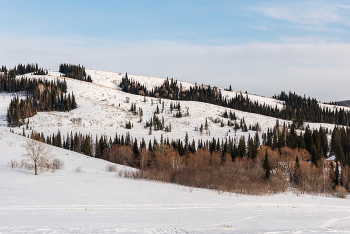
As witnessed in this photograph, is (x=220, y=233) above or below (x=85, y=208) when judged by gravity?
above

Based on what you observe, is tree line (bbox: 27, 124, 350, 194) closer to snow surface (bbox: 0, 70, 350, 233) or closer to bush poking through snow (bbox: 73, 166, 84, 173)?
snow surface (bbox: 0, 70, 350, 233)

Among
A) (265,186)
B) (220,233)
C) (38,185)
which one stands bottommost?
(265,186)

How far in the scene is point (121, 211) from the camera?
23547 millimetres

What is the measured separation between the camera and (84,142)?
94.3 meters

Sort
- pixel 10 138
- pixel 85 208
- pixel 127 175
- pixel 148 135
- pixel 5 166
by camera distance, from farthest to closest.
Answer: pixel 148 135
pixel 10 138
pixel 127 175
pixel 5 166
pixel 85 208

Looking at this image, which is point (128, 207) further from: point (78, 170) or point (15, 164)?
point (15, 164)

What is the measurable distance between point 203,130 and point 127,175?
81.8m

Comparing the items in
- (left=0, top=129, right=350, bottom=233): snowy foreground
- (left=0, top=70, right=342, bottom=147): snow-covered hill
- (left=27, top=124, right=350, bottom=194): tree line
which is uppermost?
(left=0, top=70, right=342, bottom=147): snow-covered hill

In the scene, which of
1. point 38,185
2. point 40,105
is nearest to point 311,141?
point 38,185

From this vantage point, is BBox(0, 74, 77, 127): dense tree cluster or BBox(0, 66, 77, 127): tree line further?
BBox(0, 74, 77, 127): dense tree cluster

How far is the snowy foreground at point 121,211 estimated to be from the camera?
53.3 feet

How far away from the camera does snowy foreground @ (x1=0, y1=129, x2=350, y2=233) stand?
639 inches

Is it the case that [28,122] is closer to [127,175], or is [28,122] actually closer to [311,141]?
[127,175]

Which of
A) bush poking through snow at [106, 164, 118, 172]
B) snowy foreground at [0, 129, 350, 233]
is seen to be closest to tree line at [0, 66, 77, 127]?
bush poking through snow at [106, 164, 118, 172]
